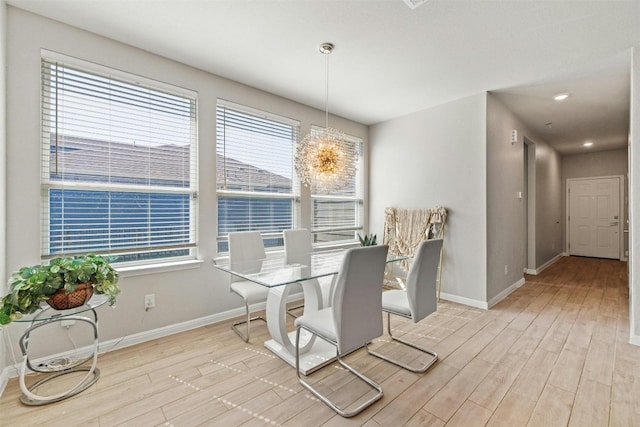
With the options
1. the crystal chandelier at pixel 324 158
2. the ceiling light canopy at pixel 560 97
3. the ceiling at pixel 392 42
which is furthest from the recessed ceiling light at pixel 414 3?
the ceiling light canopy at pixel 560 97

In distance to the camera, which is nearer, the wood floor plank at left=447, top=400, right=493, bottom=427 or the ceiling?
the wood floor plank at left=447, top=400, right=493, bottom=427

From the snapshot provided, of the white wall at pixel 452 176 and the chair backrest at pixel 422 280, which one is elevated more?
the white wall at pixel 452 176

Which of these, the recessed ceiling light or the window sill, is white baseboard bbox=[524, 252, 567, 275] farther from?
the window sill

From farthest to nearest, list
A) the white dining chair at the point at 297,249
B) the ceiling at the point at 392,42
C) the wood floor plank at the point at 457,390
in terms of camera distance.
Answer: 1. the white dining chair at the point at 297,249
2. the ceiling at the point at 392,42
3. the wood floor plank at the point at 457,390

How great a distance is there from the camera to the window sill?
2570mm

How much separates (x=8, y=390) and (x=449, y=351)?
3242 mm

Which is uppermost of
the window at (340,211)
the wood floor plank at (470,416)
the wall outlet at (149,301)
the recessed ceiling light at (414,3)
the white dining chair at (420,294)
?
the recessed ceiling light at (414,3)

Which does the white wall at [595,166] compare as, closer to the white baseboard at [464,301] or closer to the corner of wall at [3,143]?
the white baseboard at [464,301]

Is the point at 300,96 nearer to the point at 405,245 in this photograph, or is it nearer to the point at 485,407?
the point at 405,245

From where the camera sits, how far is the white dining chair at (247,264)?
2646mm

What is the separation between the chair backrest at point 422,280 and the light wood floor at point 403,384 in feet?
1.54

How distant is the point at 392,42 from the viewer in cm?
253

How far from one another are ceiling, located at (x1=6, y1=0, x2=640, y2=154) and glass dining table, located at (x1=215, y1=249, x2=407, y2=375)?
1894 mm

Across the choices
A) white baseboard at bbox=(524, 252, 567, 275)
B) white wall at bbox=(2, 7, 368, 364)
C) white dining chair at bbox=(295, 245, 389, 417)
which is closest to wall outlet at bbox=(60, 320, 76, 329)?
white wall at bbox=(2, 7, 368, 364)
